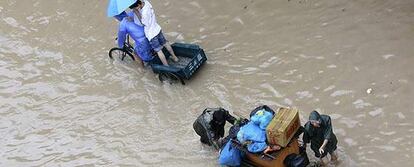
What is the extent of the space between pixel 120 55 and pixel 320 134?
5.03 m

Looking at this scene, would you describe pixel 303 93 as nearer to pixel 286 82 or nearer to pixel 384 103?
pixel 286 82

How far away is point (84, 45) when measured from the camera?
1155cm

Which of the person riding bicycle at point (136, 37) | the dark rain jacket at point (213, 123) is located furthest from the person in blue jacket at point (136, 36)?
the dark rain jacket at point (213, 123)

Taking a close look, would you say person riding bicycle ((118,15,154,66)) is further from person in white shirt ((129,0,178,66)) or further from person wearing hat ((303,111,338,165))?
person wearing hat ((303,111,338,165))

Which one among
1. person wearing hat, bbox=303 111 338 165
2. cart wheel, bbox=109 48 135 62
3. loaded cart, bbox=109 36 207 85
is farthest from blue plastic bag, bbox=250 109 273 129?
cart wheel, bbox=109 48 135 62

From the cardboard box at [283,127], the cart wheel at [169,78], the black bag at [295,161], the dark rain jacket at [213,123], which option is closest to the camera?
the cardboard box at [283,127]

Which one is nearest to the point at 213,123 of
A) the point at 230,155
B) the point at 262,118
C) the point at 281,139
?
the point at 230,155

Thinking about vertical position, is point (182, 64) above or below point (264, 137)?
above

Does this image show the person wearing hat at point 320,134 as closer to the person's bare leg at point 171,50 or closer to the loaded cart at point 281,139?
the loaded cart at point 281,139

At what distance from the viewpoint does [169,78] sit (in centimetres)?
1006

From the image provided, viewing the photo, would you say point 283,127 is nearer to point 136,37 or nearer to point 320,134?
point 320,134

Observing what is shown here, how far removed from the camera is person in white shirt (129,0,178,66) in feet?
30.9

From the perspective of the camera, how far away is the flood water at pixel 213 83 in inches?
336

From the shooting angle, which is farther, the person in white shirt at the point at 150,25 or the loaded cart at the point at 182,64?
the loaded cart at the point at 182,64
